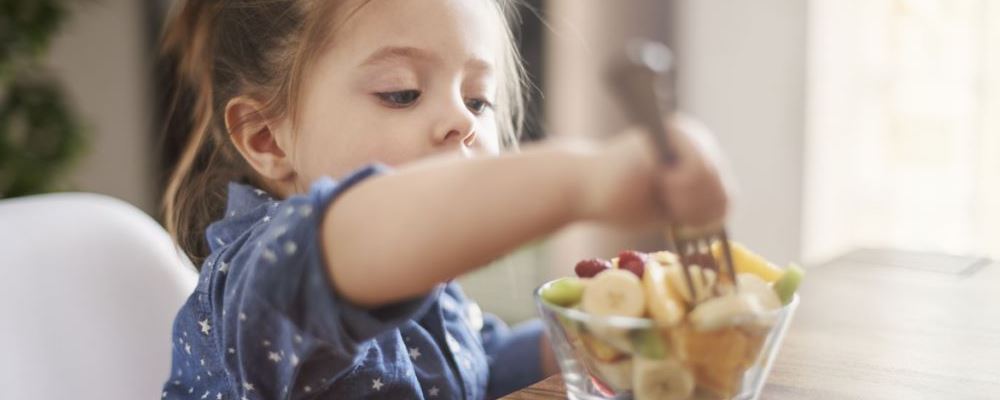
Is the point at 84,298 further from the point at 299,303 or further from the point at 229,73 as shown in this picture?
the point at 299,303

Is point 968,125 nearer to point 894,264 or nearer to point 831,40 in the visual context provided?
point 831,40

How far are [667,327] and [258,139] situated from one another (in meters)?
0.56

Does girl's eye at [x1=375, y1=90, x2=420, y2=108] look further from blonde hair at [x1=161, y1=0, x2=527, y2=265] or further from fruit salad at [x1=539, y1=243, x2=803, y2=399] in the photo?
fruit salad at [x1=539, y1=243, x2=803, y2=399]

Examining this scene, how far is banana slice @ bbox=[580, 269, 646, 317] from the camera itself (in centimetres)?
51

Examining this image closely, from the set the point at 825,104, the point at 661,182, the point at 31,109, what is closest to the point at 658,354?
the point at 661,182

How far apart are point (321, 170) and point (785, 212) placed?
1.75 metres

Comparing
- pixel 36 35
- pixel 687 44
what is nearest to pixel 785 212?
pixel 687 44

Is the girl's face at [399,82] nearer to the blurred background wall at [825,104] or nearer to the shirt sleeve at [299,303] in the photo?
the shirt sleeve at [299,303]

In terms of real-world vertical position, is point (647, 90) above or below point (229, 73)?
above

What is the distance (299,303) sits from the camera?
20.7 inches

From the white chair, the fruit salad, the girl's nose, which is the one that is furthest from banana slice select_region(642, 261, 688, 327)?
the white chair

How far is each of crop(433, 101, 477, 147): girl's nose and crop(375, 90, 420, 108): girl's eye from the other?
0.10 feet

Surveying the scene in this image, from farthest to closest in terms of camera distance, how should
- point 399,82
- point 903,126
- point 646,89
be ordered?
point 903,126 → point 399,82 → point 646,89

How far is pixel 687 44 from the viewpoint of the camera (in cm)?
247
